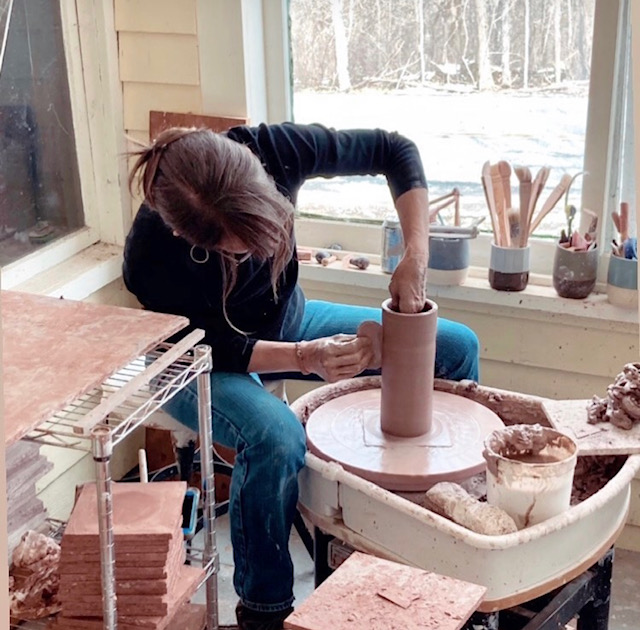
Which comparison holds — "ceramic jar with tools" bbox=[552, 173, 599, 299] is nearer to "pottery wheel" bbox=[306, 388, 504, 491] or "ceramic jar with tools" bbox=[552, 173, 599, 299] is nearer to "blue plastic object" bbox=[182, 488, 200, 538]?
"pottery wheel" bbox=[306, 388, 504, 491]

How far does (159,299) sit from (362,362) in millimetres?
483

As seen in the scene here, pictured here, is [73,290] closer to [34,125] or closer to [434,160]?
[34,125]

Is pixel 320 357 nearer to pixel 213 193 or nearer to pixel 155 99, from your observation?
pixel 213 193

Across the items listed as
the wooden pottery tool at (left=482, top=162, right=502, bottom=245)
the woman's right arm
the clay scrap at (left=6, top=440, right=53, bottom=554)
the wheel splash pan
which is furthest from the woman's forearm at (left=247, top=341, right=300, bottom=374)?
the wooden pottery tool at (left=482, top=162, right=502, bottom=245)

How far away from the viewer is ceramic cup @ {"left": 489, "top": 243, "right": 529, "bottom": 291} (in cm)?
246

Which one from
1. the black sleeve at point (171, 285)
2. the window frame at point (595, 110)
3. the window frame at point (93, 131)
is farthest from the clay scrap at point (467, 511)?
the window frame at point (93, 131)

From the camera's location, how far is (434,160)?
2688 millimetres

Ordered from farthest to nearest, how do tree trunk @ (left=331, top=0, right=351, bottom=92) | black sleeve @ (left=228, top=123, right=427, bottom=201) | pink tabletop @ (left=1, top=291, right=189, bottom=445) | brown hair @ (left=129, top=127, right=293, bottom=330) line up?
tree trunk @ (left=331, top=0, right=351, bottom=92) → black sleeve @ (left=228, top=123, right=427, bottom=201) → brown hair @ (left=129, top=127, right=293, bottom=330) → pink tabletop @ (left=1, top=291, right=189, bottom=445)

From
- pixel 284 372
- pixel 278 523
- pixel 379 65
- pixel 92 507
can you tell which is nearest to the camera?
pixel 92 507

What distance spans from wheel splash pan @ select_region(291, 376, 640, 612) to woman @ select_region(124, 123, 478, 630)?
10cm

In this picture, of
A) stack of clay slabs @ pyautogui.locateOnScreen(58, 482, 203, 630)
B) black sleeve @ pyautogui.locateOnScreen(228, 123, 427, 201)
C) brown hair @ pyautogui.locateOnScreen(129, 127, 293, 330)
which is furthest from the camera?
black sleeve @ pyautogui.locateOnScreen(228, 123, 427, 201)

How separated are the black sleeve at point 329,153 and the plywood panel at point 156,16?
64 cm

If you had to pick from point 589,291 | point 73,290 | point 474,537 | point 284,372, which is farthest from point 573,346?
point 73,290

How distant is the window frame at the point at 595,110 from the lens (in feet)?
7.60
